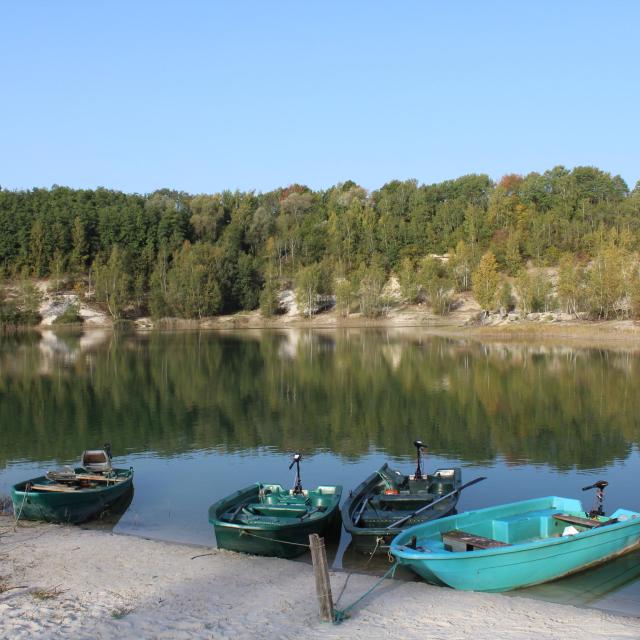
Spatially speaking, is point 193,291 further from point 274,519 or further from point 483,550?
point 483,550

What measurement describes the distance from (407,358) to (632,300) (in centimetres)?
3313

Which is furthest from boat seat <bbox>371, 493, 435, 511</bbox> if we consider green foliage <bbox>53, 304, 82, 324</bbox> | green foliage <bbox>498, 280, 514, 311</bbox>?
green foliage <bbox>53, 304, 82, 324</bbox>

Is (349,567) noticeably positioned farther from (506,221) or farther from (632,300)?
(506,221)

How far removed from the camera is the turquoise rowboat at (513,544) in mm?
12109

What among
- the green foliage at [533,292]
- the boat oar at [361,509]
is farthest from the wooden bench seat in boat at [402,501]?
the green foliage at [533,292]

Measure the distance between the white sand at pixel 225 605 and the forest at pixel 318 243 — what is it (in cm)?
8203

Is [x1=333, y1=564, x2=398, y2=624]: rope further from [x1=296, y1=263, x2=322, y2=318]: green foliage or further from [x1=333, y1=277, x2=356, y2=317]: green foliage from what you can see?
[x1=296, y1=263, x2=322, y2=318]: green foliage

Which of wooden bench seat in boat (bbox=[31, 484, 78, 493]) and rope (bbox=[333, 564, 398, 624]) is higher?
wooden bench seat in boat (bbox=[31, 484, 78, 493])

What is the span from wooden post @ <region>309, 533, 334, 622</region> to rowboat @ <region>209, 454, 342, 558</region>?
3610 millimetres

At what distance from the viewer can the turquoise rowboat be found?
1211 cm

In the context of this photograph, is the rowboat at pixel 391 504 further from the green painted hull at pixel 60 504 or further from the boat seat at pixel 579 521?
the green painted hull at pixel 60 504

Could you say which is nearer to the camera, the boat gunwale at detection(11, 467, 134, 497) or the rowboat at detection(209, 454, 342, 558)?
the rowboat at detection(209, 454, 342, 558)

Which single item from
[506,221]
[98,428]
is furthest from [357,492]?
[506,221]

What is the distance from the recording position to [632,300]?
7562 centimetres
